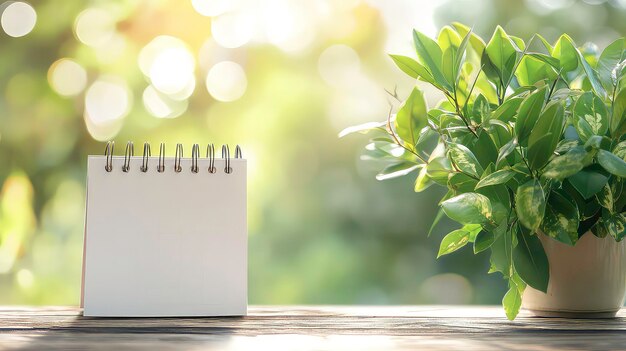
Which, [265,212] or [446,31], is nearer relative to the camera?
[446,31]

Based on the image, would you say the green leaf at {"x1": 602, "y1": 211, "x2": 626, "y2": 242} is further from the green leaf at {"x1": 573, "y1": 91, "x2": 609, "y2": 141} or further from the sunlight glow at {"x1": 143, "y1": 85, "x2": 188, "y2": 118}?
the sunlight glow at {"x1": 143, "y1": 85, "x2": 188, "y2": 118}

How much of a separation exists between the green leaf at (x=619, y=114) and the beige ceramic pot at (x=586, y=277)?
106 millimetres

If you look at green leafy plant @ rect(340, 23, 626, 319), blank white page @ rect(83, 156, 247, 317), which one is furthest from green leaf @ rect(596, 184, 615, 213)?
blank white page @ rect(83, 156, 247, 317)

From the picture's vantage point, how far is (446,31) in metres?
0.72

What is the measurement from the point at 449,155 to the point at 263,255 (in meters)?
1.70

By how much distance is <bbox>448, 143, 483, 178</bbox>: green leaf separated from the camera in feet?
2.12

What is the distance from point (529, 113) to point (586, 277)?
18 cm

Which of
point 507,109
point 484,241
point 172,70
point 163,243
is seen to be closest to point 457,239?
point 484,241

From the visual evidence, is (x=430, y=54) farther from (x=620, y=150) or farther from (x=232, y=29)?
(x=232, y=29)

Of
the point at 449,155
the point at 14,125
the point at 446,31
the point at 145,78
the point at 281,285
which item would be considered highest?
the point at 145,78

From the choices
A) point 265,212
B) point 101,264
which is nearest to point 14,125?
point 265,212

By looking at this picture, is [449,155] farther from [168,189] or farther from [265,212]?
[265,212]

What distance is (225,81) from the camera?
2.28 m

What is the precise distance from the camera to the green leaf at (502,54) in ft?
2.24
